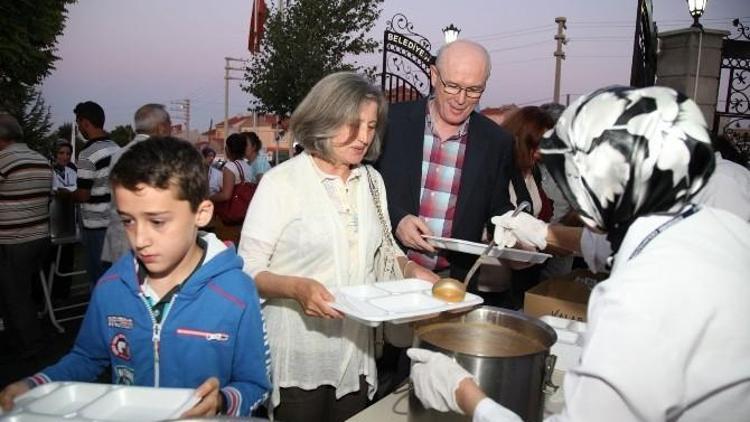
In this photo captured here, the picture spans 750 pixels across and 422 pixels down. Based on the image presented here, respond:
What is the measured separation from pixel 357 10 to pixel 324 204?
11.1 meters

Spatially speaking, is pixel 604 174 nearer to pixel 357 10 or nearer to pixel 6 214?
pixel 6 214

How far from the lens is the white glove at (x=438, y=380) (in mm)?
1053

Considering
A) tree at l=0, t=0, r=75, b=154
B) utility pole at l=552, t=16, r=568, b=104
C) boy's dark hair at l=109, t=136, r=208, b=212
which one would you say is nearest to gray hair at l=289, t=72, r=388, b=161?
boy's dark hair at l=109, t=136, r=208, b=212

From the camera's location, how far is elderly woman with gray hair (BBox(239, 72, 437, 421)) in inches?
68.3

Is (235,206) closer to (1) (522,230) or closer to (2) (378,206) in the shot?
(2) (378,206)

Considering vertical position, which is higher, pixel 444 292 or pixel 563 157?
pixel 563 157

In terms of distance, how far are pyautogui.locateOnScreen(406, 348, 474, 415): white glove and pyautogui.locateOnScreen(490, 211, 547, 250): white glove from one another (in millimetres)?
1044

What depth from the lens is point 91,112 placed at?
4.11 meters

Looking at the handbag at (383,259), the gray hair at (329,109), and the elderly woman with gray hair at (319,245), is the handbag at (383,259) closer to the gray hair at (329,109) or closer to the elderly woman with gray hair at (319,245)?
the elderly woman with gray hair at (319,245)

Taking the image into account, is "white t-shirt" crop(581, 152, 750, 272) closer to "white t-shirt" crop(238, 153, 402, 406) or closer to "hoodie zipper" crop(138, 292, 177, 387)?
"white t-shirt" crop(238, 153, 402, 406)

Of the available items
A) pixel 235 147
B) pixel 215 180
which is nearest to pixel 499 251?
pixel 215 180

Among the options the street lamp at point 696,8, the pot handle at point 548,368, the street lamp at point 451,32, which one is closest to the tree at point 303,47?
the street lamp at point 451,32

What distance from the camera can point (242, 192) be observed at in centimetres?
559

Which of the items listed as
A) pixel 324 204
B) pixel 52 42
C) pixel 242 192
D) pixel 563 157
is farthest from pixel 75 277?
pixel 563 157
